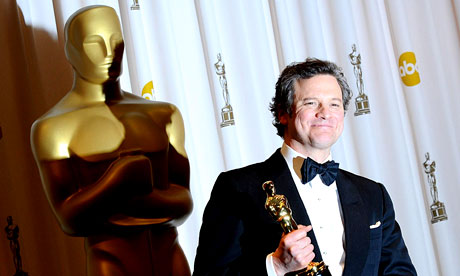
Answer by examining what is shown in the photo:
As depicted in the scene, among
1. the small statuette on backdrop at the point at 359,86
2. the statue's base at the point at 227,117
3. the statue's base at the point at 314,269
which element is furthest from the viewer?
the small statuette on backdrop at the point at 359,86

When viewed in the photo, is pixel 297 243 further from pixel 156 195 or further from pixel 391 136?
pixel 391 136

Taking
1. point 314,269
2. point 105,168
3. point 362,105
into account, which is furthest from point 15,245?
point 362,105

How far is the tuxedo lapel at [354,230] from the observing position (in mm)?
1593

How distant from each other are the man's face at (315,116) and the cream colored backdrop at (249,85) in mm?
868

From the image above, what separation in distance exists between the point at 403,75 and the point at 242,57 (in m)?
0.74

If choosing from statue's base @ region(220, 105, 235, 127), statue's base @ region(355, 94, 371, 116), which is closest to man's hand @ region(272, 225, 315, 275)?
statue's base @ region(220, 105, 235, 127)

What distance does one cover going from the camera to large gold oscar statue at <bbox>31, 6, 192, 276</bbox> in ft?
5.59

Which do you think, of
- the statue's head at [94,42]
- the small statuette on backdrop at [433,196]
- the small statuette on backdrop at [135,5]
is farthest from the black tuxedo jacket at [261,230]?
the small statuette on backdrop at [433,196]

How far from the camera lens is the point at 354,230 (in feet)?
5.30

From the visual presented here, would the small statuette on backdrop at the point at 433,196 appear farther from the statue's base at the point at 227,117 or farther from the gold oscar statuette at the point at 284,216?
the gold oscar statuette at the point at 284,216

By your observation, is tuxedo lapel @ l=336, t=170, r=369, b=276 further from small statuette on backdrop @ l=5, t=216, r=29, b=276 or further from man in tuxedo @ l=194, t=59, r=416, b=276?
small statuette on backdrop @ l=5, t=216, r=29, b=276

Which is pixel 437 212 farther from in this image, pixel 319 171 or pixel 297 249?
pixel 297 249

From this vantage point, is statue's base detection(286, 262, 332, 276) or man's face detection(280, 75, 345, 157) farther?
man's face detection(280, 75, 345, 157)

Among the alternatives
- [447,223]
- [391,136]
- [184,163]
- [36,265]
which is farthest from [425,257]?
[36,265]
